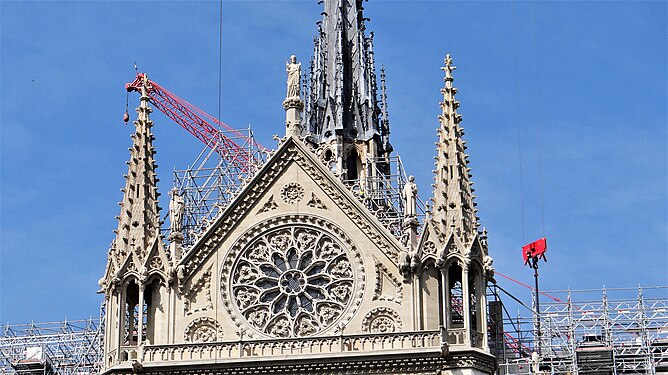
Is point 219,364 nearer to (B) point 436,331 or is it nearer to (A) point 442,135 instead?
(B) point 436,331

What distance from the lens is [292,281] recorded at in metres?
50.2

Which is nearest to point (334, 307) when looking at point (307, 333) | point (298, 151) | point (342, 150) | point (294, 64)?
point (307, 333)

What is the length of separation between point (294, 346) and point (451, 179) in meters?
7.22

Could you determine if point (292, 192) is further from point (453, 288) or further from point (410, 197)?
point (453, 288)

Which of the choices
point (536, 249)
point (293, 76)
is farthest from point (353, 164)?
point (293, 76)

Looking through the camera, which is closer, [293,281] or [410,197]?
[293,281]

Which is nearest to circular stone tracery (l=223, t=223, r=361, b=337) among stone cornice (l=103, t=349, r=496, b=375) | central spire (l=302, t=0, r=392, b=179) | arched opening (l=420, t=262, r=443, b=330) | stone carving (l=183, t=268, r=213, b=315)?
stone carving (l=183, t=268, r=213, b=315)

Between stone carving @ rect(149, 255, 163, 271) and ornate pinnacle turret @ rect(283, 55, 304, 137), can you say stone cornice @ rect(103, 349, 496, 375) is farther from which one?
ornate pinnacle turret @ rect(283, 55, 304, 137)

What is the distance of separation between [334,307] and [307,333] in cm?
114

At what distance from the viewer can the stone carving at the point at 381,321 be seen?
49031 mm

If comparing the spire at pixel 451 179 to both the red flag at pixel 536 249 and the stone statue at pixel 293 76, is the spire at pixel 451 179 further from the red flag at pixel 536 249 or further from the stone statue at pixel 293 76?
the red flag at pixel 536 249

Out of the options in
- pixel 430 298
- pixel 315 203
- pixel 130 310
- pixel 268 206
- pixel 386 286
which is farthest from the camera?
pixel 130 310

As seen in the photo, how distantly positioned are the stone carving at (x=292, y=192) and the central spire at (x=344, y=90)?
1518 cm

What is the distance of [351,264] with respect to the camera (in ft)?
164
